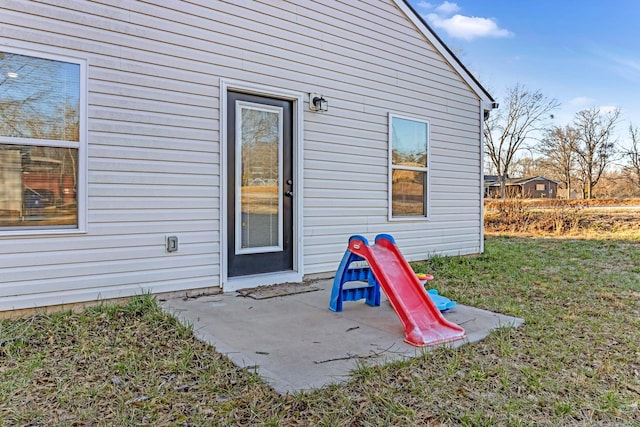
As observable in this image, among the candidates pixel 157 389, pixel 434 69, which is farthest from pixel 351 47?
pixel 157 389

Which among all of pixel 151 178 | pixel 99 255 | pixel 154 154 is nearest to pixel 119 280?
pixel 99 255

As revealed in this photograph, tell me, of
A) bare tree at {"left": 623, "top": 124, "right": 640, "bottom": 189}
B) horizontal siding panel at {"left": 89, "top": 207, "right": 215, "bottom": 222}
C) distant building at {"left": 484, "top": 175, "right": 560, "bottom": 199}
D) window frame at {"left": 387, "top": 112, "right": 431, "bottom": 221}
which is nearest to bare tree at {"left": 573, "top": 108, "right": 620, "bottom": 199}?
bare tree at {"left": 623, "top": 124, "right": 640, "bottom": 189}

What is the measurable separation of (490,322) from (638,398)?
4.03ft

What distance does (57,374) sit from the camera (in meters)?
2.36

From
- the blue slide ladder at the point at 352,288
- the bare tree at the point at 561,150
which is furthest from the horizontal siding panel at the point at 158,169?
the bare tree at the point at 561,150

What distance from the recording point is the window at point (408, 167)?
5.75 metres

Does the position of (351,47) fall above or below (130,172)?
above

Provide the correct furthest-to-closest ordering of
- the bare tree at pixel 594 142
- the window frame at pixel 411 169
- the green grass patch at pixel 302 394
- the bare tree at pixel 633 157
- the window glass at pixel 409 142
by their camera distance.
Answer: the bare tree at pixel 594 142
the bare tree at pixel 633 157
the window glass at pixel 409 142
the window frame at pixel 411 169
the green grass patch at pixel 302 394

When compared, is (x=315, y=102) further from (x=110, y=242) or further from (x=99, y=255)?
(x=99, y=255)

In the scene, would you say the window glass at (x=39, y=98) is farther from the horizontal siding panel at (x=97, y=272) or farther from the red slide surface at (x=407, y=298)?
the red slide surface at (x=407, y=298)

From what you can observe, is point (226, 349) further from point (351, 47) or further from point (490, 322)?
point (351, 47)

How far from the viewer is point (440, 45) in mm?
6250

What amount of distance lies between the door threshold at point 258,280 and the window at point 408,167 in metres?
1.78

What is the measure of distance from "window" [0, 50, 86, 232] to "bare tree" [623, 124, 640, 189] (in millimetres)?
35631
